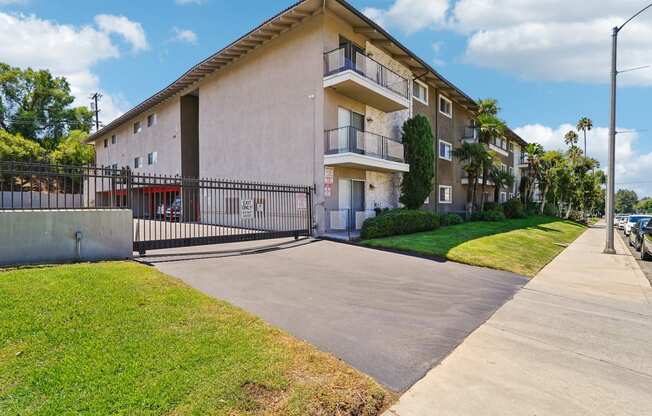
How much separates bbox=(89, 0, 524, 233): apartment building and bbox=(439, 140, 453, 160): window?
0.44 metres

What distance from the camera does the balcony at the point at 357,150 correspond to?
1459cm

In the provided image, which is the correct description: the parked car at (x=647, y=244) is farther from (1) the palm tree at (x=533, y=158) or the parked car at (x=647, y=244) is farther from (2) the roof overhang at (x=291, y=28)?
(1) the palm tree at (x=533, y=158)

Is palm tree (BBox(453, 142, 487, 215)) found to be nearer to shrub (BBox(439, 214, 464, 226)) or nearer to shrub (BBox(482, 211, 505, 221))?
shrub (BBox(482, 211, 505, 221))

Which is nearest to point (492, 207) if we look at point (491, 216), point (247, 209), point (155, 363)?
point (491, 216)

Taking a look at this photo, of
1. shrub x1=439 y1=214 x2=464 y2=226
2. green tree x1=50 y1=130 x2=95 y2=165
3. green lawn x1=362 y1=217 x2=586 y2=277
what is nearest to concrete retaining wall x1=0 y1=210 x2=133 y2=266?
green lawn x1=362 y1=217 x2=586 y2=277

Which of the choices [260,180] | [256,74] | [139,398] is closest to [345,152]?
[260,180]

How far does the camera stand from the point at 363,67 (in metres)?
16.4

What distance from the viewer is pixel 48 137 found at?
45.9 m

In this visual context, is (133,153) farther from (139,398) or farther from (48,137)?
(139,398)

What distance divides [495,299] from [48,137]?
2256 inches

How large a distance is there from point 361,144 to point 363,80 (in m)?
2.87

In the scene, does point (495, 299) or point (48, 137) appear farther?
point (48, 137)

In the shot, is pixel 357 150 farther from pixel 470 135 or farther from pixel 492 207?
pixel 492 207

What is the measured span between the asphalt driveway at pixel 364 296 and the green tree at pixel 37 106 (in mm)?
49049
